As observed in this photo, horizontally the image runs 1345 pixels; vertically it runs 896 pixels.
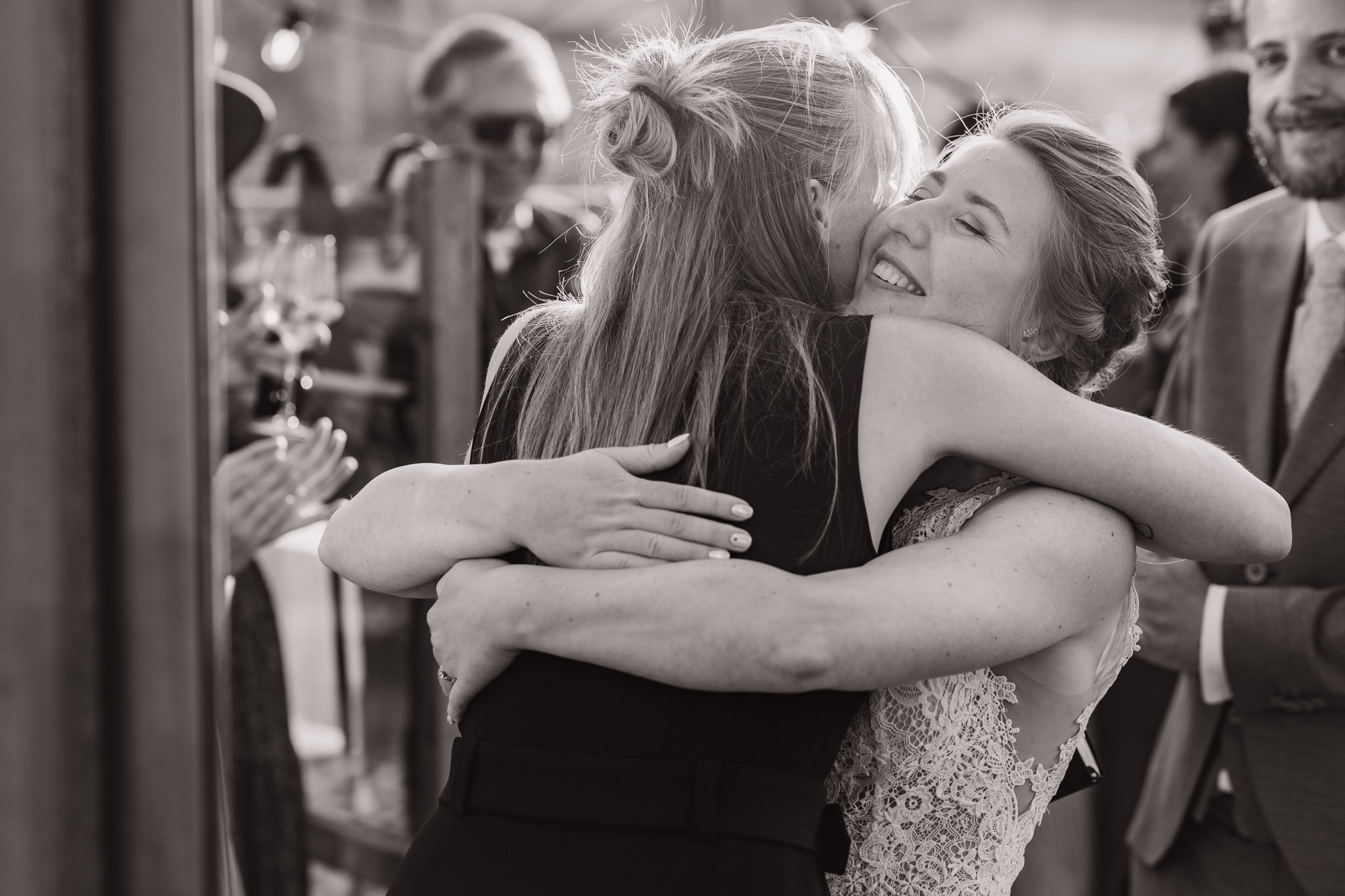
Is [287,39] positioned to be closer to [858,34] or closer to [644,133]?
[858,34]

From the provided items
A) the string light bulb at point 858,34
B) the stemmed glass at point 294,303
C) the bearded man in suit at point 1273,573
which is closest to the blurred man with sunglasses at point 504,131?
the stemmed glass at point 294,303

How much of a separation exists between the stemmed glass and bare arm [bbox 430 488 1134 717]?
135 centimetres

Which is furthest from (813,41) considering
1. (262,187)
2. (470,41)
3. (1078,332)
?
(262,187)

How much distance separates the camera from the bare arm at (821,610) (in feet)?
3.51

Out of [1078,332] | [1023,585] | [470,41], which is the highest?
[470,41]

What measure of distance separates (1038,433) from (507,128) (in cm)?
241

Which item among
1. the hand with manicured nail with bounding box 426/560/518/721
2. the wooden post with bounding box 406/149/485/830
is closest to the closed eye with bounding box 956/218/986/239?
the hand with manicured nail with bounding box 426/560/518/721

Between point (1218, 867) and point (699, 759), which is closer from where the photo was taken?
point (699, 759)

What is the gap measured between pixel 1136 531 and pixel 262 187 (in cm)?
281

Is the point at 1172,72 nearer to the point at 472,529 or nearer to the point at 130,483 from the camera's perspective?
the point at 472,529

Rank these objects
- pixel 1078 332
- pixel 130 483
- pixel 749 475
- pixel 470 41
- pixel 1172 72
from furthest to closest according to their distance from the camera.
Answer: pixel 1172 72
pixel 470 41
pixel 1078 332
pixel 749 475
pixel 130 483

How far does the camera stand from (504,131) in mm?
3285

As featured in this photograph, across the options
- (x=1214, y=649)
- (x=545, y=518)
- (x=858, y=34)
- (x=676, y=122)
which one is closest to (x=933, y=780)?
(x=545, y=518)

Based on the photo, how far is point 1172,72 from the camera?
9.30m
